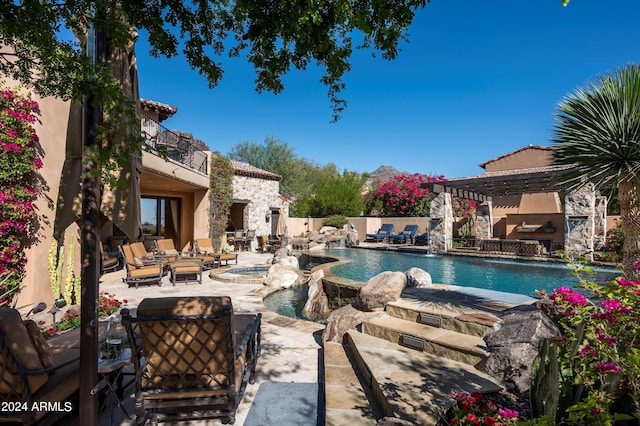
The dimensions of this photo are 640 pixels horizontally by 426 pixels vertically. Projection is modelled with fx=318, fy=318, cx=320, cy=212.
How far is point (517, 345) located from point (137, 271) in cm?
861

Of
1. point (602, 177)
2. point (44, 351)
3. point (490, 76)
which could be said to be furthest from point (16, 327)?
point (490, 76)

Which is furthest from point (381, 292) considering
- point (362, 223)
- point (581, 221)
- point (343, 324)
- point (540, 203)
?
point (362, 223)

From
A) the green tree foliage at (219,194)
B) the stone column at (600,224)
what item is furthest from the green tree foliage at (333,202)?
the stone column at (600,224)

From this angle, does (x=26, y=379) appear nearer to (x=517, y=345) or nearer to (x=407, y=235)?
(x=517, y=345)

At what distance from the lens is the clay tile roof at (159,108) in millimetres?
13523

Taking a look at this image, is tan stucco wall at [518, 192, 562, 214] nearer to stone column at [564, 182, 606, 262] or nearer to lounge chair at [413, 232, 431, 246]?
stone column at [564, 182, 606, 262]

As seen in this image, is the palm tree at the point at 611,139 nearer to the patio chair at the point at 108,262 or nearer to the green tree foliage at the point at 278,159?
the patio chair at the point at 108,262

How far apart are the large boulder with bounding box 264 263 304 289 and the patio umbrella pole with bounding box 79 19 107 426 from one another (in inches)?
271

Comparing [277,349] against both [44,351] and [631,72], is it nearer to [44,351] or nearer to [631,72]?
[44,351]

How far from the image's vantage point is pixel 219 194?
52.2 feet

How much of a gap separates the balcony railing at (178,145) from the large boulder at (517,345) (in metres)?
9.85

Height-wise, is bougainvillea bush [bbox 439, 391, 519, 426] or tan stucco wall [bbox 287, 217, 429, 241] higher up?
tan stucco wall [bbox 287, 217, 429, 241]

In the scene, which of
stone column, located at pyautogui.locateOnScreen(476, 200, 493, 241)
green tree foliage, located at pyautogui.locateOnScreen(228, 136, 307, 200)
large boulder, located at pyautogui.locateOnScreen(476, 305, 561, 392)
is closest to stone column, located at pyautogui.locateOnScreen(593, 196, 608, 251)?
stone column, located at pyautogui.locateOnScreen(476, 200, 493, 241)

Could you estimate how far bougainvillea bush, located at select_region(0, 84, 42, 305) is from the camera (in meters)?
5.44
